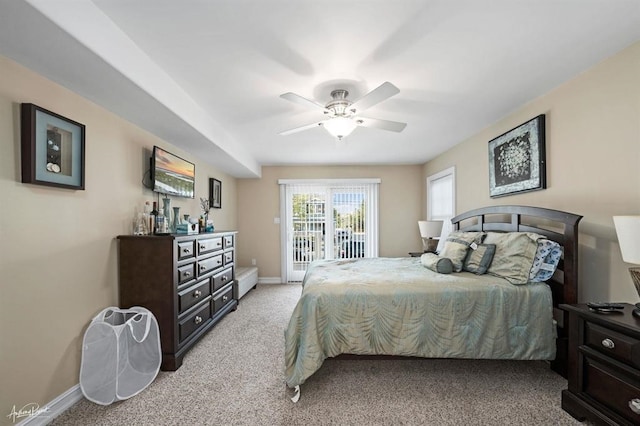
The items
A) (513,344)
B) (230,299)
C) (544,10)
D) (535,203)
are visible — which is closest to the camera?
(544,10)

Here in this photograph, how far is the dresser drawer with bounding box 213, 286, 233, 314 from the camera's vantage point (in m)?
3.29

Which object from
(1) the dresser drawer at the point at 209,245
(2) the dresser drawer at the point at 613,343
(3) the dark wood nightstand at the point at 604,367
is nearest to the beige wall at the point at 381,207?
(1) the dresser drawer at the point at 209,245

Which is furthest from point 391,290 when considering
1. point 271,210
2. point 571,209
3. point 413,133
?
point 271,210

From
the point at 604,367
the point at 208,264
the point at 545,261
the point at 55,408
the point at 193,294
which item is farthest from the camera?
the point at 208,264

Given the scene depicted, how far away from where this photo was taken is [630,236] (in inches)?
58.4

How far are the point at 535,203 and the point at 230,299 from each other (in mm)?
3776

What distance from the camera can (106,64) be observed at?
1601mm

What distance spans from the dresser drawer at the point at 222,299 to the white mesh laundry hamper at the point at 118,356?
1.03 m

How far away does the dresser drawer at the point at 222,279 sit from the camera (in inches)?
130

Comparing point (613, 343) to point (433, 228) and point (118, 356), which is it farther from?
point (118, 356)

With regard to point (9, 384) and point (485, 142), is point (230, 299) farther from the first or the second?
point (485, 142)

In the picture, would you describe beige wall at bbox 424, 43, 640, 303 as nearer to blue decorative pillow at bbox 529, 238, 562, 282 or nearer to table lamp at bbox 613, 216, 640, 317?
blue decorative pillow at bbox 529, 238, 562, 282

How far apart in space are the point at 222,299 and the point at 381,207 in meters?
3.47

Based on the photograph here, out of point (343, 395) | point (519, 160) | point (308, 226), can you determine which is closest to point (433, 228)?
point (519, 160)
